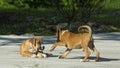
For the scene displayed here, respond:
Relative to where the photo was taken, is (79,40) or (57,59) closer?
(79,40)

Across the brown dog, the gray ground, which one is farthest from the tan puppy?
the brown dog

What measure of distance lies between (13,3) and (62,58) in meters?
16.3

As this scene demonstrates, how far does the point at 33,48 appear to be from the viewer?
1198 centimetres

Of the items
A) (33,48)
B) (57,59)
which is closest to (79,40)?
(57,59)

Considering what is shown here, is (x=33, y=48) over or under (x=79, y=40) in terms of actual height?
under

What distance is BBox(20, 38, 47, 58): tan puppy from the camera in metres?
11.8

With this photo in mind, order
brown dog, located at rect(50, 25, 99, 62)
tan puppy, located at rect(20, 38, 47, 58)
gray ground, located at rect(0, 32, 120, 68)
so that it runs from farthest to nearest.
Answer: tan puppy, located at rect(20, 38, 47, 58) < brown dog, located at rect(50, 25, 99, 62) < gray ground, located at rect(0, 32, 120, 68)

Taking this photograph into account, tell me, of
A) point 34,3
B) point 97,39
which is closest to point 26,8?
point 34,3

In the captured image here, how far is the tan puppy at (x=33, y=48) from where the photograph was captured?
38.9ft

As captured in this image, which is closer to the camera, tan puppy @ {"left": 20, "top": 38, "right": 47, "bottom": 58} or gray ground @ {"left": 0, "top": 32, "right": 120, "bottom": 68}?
gray ground @ {"left": 0, "top": 32, "right": 120, "bottom": 68}

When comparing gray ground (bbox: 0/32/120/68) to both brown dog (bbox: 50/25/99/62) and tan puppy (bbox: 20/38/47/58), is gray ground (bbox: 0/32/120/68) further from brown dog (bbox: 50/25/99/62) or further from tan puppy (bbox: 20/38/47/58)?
brown dog (bbox: 50/25/99/62)

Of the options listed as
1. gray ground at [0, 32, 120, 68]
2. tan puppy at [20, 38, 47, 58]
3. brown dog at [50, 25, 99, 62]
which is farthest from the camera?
tan puppy at [20, 38, 47, 58]

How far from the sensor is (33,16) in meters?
25.0

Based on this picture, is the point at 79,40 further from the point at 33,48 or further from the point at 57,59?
the point at 33,48
